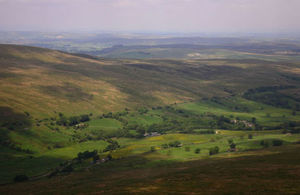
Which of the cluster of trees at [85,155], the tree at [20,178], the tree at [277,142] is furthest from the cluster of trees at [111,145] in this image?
the tree at [277,142]

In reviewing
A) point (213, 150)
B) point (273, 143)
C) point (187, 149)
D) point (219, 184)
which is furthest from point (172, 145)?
point (219, 184)

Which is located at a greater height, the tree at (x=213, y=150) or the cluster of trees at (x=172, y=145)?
the tree at (x=213, y=150)

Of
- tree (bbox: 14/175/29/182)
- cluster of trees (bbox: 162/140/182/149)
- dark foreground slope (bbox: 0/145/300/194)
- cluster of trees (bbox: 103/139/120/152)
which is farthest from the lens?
cluster of trees (bbox: 162/140/182/149)

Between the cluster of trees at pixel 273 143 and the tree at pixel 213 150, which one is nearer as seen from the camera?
the tree at pixel 213 150

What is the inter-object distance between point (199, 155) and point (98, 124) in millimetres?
90969

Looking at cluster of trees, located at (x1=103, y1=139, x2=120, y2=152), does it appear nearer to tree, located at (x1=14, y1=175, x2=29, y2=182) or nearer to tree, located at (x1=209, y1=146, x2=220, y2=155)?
tree, located at (x1=14, y1=175, x2=29, y2=182)

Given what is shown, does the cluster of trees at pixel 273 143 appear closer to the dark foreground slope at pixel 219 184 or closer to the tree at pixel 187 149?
the tree at pixel 187 149

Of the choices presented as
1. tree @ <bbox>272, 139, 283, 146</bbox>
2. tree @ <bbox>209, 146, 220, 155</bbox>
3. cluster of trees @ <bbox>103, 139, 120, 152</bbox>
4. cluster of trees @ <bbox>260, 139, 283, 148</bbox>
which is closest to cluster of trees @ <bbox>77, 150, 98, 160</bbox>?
cluster of trees @ <bbox>103, 139, 120, 152</bbox>

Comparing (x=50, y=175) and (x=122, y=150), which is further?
(x=122, y=150)

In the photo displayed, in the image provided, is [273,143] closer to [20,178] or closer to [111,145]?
[111,145]

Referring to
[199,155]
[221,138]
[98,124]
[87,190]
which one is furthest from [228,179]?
[98,124]

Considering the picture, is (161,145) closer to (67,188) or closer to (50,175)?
(50,175)

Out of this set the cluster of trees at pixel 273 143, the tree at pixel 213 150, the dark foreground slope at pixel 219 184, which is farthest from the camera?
the cluster of trees at pixel 273 143

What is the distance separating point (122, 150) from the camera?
148125 mm
